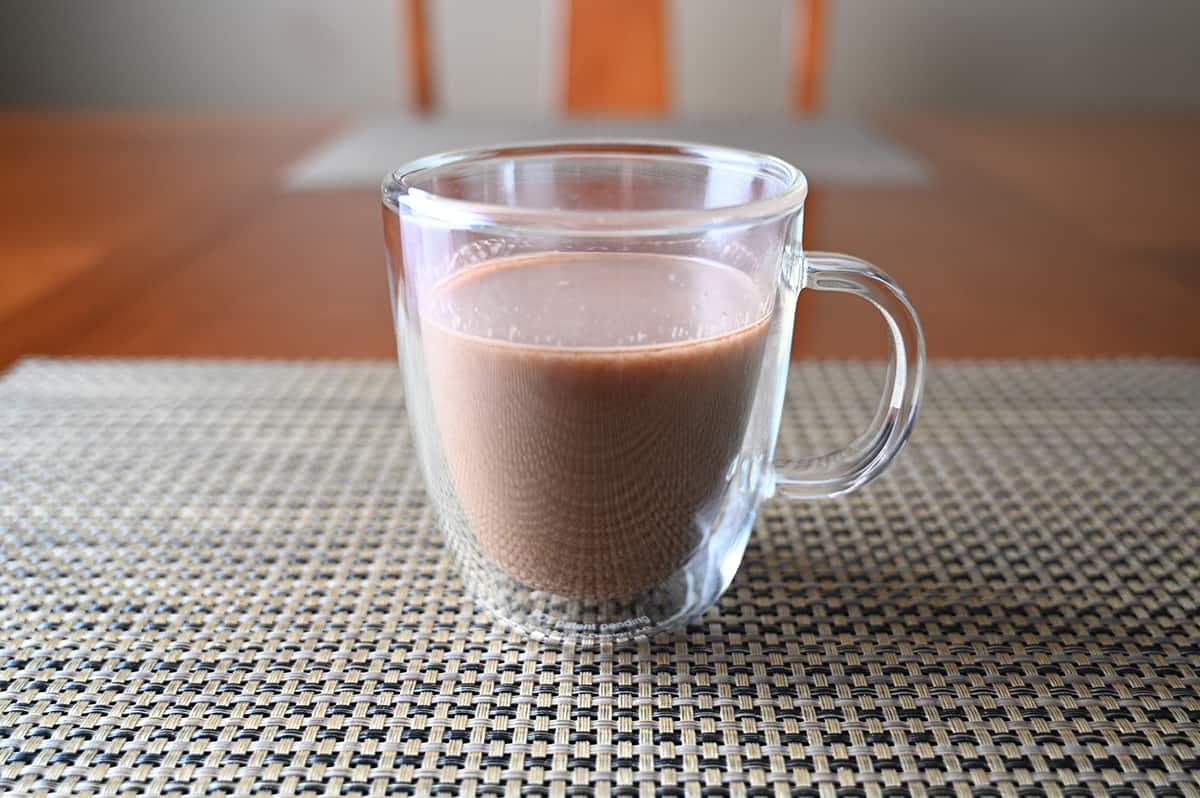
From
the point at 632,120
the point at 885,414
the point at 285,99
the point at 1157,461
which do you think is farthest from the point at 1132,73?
the point at 885,414

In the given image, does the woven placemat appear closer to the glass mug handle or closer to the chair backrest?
the glass mug handle

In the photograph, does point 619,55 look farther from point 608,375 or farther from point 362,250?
point 608,375

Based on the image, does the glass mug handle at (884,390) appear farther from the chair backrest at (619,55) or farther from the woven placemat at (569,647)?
the chair backrest at (619,55)

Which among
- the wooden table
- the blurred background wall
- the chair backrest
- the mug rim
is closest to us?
the mug rim

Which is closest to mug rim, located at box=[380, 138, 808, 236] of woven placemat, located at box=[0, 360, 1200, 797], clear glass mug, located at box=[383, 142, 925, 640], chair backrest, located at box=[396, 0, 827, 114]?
clear glass mug, located at box=[383, 142, 925, 640]

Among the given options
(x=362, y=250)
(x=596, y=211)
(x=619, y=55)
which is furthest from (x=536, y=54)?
(x=596, y=211)

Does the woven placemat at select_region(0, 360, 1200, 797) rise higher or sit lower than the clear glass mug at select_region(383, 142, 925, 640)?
lower

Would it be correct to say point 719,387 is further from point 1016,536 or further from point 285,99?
point 285,99
